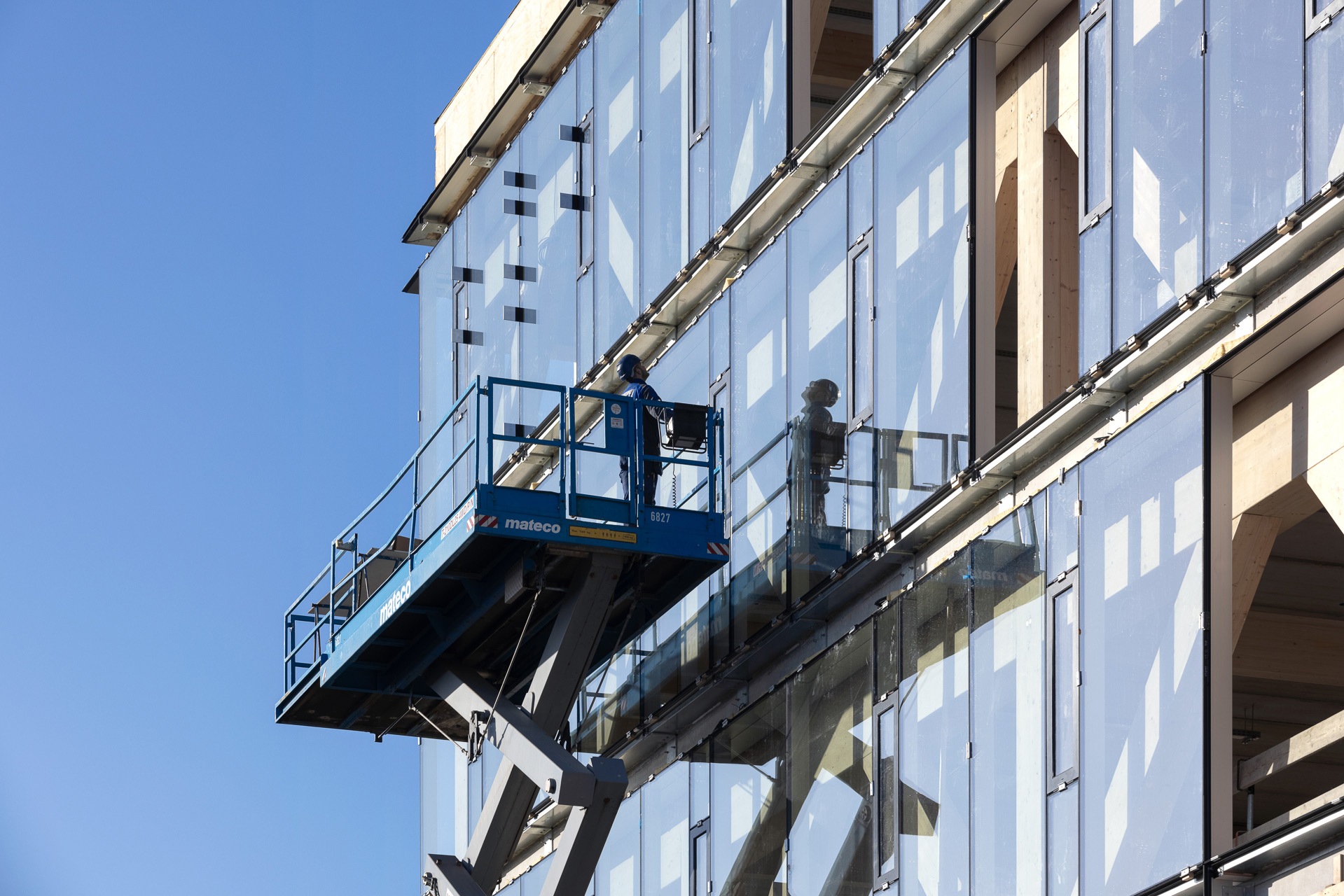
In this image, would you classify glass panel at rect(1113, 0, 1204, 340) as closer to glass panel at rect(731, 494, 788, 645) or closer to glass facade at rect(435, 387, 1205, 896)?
glass facade at rect(435, 387, 1205, 896)

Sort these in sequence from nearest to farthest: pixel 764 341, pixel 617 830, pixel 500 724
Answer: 1. pixel 500 724
2. pixel 764 341
3. pixel 617 830

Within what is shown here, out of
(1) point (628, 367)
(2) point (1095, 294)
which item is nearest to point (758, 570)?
(1) point (628, 367)

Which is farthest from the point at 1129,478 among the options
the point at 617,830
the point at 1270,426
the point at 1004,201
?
the point at 617,830

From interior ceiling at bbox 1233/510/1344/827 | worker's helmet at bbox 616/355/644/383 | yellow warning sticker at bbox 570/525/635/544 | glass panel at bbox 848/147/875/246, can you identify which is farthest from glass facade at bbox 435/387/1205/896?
glass panel at bbox 848/147/875/246

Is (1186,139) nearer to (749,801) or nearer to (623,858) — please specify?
(749,801)

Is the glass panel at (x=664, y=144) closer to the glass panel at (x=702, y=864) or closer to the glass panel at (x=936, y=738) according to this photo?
the glass panel at (x=702, y=864)

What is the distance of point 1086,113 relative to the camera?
61.8ft

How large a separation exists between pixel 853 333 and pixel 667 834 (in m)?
7.63

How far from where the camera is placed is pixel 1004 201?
71.8 ft

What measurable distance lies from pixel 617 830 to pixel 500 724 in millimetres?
5807

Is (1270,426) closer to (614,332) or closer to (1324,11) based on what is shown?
(1324,11)

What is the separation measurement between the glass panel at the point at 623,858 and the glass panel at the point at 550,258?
23.4ft

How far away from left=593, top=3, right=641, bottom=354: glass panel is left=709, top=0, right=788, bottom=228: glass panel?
8.71 ft

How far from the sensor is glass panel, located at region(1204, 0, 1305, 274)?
51.7 ft
